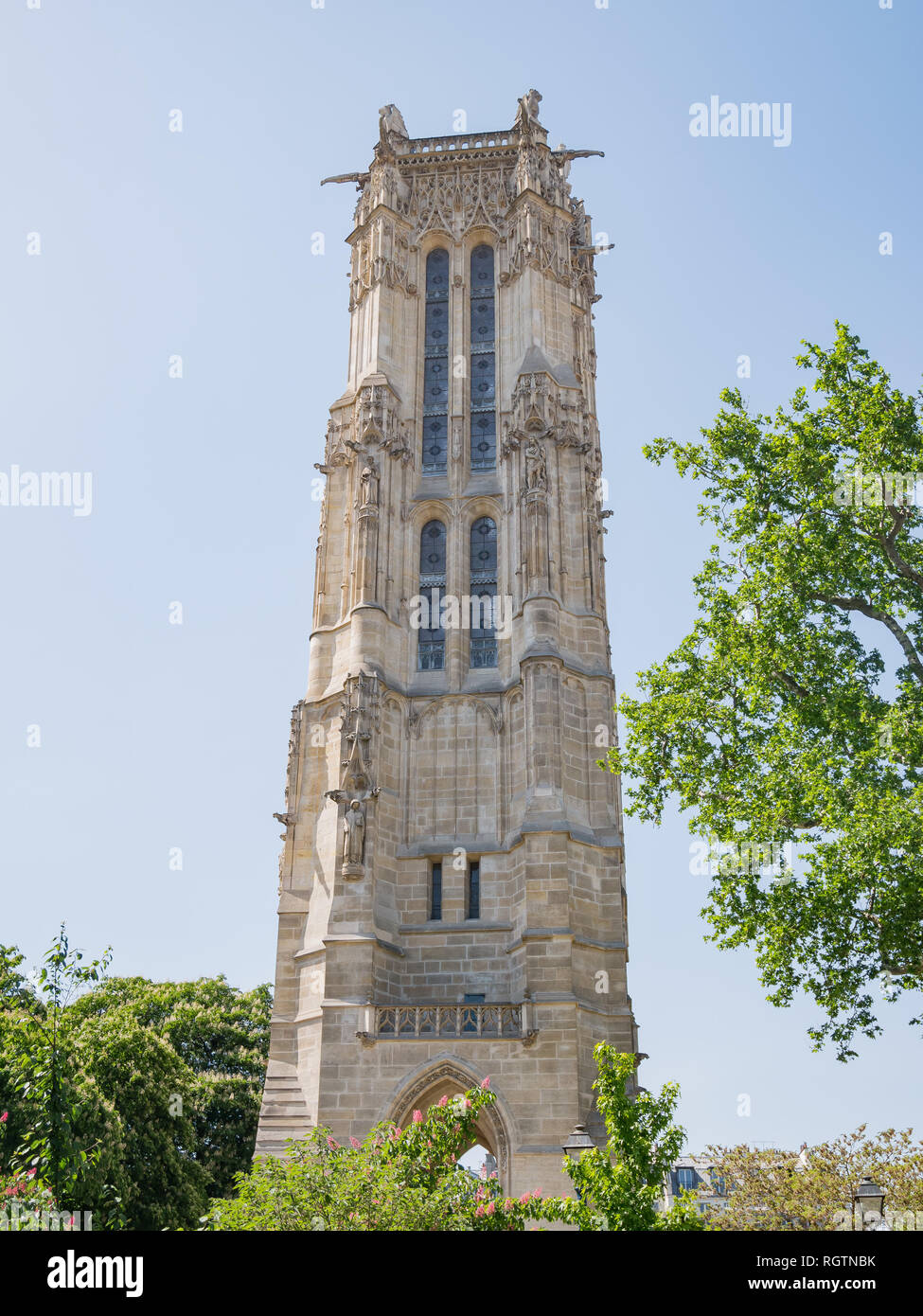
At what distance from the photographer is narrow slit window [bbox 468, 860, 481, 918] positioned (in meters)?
29.4

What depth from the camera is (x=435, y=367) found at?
122 feet

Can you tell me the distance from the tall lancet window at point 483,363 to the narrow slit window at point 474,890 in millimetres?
11260

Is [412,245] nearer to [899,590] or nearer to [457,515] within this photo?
[457,515]

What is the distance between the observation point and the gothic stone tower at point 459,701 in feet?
86.0

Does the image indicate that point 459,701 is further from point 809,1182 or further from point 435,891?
point 809,1182

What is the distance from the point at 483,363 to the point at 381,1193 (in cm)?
2626

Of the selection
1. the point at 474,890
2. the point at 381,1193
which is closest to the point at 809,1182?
the point at 474,890

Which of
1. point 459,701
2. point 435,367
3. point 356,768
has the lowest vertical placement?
point 356,768

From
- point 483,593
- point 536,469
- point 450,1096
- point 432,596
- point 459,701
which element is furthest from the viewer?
point 432,596

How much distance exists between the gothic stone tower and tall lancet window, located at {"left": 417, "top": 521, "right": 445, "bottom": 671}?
0.20ft

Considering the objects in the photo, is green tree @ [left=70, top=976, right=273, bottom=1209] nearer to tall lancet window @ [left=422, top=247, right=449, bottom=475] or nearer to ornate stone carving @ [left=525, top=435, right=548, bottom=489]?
ornate stone carving @ [left=525, top=435, right=548, bottom=489]

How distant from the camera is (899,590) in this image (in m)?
19.9

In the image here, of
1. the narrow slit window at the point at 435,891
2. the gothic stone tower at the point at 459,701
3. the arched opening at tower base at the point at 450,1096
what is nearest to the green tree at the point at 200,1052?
the gothic stone tower at the point at 459,701
